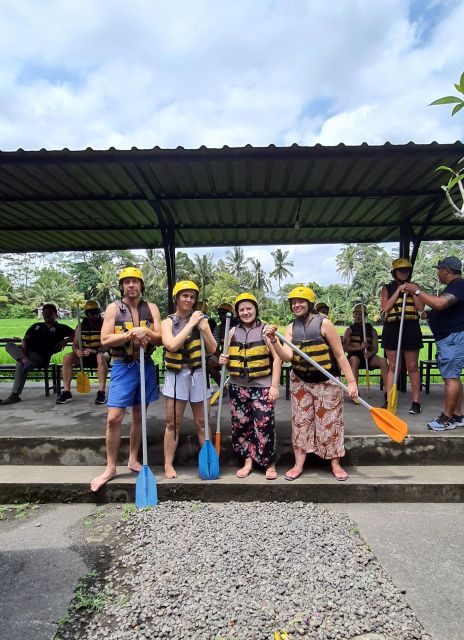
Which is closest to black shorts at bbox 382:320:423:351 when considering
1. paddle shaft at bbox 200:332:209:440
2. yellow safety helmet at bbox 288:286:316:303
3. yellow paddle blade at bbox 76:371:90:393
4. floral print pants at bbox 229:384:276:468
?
yellow safety helmet at bbox 288:286:316:303

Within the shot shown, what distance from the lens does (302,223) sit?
6.89 metres

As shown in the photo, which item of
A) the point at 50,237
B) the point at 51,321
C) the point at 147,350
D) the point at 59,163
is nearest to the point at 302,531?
the point at 147,350

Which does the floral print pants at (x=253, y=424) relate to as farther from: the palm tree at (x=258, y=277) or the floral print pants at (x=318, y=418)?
the palm tree at (x=258, y=277)

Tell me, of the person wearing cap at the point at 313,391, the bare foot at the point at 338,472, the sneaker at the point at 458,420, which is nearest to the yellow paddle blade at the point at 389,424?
the person wearing cap at the point at 313,391

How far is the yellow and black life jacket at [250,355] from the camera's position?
12.5ft

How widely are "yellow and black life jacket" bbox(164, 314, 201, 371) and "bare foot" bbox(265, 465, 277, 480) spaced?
3.82 feet

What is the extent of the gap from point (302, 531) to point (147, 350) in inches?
83.0

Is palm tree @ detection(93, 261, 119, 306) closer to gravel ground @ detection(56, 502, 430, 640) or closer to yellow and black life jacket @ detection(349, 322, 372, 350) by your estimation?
yellow and black life jacket @ detection(349, 322, 372, 350)

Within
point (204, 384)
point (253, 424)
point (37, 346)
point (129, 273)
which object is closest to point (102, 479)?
point (204, 384)

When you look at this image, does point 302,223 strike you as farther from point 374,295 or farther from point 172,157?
point 374,295

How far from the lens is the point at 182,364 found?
12.5ft

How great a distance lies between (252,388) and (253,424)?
1.21 feet

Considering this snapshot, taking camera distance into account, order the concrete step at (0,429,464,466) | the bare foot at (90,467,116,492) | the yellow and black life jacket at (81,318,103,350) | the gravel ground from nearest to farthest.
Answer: the gravel ground
the bare foot at (90,467,116,492)
the concrete step at (0,429,464,466)
the yellow and black life jacket at (81,318,103,350)

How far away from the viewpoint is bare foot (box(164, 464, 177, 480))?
12.5 feet
